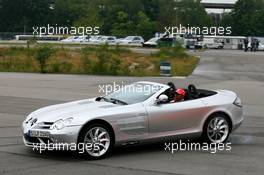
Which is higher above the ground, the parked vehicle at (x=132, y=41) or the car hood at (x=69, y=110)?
the car hood at (x=69, y=110)

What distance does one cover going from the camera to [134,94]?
10.2 m

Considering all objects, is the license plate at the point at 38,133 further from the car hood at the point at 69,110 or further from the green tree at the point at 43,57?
the green tree at the point at 43,57

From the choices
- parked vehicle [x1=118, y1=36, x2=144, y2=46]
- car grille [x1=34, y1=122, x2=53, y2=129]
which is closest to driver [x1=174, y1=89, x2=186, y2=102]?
car grille [x1=34, y1=122, x2=53, y2=129]

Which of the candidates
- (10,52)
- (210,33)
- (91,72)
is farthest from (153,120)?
(210,33)

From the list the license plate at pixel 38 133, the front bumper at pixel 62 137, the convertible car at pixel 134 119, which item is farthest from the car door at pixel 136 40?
the front bumper at pixel 62 137

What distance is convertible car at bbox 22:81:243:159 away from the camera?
29.3 ft

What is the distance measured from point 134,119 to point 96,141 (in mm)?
800

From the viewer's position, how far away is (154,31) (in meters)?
97.3

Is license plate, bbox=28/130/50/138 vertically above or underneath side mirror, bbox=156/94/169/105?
underneath

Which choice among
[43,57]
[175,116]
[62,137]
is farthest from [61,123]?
[43,57]

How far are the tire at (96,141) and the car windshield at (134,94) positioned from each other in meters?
0.88

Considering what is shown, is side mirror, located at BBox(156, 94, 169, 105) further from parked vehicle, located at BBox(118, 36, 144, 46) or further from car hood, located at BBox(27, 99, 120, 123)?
parked vehicle, located at BBox(118, 36, 144, 46)

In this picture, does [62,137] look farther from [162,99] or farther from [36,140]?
[162,99]

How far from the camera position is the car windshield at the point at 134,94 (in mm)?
9906
